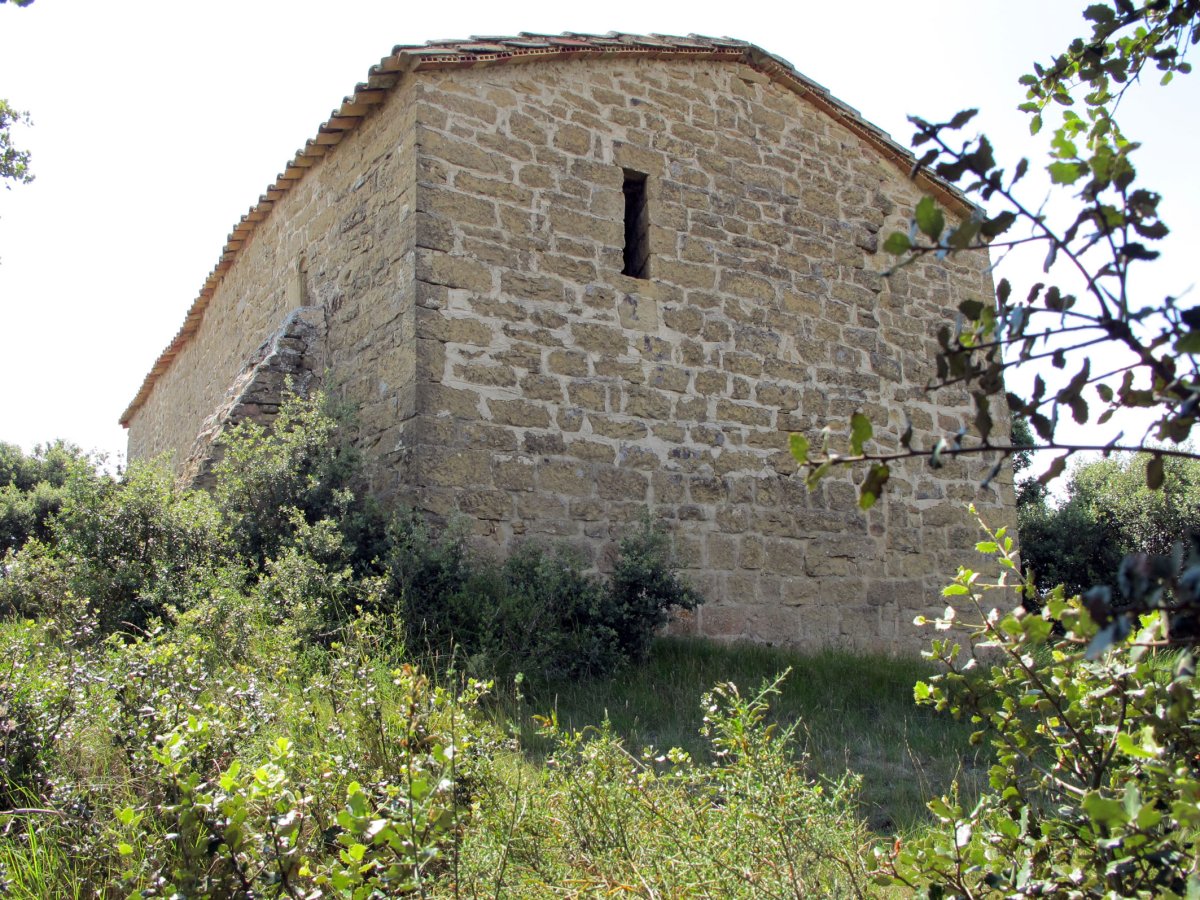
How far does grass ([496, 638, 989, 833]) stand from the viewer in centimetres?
438

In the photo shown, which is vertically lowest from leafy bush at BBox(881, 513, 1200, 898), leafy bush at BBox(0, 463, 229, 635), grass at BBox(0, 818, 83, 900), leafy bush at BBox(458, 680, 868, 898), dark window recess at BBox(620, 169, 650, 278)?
grass at BBox(0, 818, 83, 900)

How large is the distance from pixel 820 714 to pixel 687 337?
3.27m

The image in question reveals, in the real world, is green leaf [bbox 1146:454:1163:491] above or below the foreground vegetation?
above

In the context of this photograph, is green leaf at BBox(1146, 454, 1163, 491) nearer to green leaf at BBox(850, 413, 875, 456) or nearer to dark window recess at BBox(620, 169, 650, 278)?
green leaf at BBox(850, 413, 875, 456)

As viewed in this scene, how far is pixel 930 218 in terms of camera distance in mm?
1500

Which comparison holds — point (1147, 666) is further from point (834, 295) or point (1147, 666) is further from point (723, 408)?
point (834, 295)

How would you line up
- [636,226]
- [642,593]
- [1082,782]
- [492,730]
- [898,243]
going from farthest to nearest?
[636,226] → [642,593] → [492,730] → [1082,782] → [898,243]

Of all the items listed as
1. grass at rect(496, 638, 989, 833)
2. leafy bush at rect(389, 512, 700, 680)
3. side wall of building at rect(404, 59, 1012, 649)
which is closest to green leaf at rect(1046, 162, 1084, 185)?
grass at rect(496, 638, 989, 833)

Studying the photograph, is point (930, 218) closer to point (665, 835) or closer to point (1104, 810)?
point (1104, 810)

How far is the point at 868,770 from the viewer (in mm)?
4531

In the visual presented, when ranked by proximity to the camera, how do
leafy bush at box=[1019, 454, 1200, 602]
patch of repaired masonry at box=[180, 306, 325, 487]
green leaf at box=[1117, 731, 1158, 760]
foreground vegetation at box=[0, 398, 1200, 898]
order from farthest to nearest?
1. leafy bush at box=[1019, 454, 1200, 602]
2. patch of repaired masonry at box=[180, 306, 325, 487]
3. foreground vegetation at box=[0, 398, 1200, 898]
4. green leaf at box=[1117, 731, 1158, 760]

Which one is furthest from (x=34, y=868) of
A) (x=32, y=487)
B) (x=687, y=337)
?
(x=32, y=487)

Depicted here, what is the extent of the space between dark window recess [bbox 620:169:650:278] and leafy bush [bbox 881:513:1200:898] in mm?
5354

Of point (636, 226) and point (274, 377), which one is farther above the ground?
point (636, 226)
